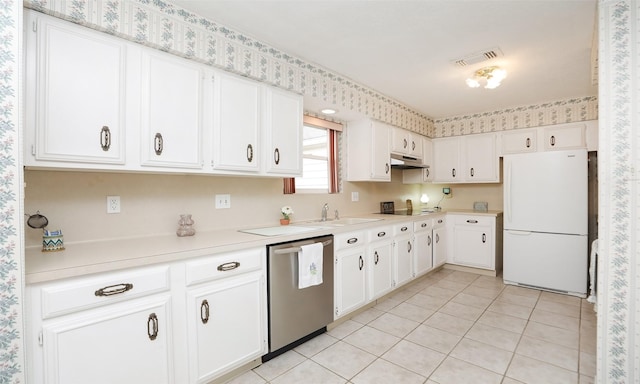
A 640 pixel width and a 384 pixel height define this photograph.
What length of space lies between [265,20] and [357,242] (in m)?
1.95

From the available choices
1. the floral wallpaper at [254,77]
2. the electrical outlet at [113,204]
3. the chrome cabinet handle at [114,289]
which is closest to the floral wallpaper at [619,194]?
the floral wallpaper at [254,77]

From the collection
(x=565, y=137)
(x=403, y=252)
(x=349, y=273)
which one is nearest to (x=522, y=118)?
(x=565, y=137)

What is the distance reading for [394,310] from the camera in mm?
3041

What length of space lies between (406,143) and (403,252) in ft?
5.01

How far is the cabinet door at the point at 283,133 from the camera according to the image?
2.39 metres

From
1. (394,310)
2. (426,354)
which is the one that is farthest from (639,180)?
(394,310)

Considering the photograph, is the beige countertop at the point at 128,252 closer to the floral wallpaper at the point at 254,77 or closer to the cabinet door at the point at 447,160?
the floral wallpaper at the point at 254,77

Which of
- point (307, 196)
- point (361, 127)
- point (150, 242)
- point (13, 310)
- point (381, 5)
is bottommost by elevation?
point (13, 310)

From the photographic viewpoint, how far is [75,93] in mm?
1533

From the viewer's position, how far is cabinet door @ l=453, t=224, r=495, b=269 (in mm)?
4133

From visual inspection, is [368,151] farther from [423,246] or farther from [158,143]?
[158,143]

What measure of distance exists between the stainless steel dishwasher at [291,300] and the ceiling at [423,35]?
1528 mm

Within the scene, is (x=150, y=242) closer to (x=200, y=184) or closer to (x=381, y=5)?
(x=200, y=184)

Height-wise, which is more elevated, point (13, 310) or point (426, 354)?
point (13, 310)
